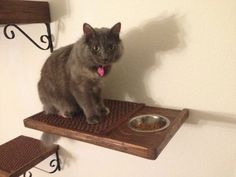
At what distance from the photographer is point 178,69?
28.6 inches

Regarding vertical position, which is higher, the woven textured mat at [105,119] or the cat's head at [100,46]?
the cat's head at [100,46]

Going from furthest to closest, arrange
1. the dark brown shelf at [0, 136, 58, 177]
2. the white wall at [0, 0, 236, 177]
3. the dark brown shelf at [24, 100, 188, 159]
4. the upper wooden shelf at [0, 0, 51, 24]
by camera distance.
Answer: the dark brown shelf at [0, 136, 58, 177]
the upper wooden shelf at [0, 0, 51, 24]
the white wall at [0, 0, 236, 177]
the dark brown shelf at [24, 100, 188, 159]

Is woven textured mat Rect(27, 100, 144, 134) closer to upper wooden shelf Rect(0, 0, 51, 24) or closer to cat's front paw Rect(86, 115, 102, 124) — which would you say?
cat's front paw Rect(86, 115, 102, 124)

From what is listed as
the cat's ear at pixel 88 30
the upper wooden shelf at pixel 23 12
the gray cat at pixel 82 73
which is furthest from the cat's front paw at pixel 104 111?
the upper wooden shelf at pixel 23 12

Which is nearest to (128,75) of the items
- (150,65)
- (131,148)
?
(150,65)

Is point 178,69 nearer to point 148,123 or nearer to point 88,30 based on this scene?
point 148,123

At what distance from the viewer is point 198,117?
2.40 feet

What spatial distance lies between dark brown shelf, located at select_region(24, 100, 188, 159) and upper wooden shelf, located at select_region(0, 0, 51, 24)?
0.31 meters

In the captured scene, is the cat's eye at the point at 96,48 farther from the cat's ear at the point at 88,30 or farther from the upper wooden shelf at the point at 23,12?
the upper wooden shelf at the point at 23,12

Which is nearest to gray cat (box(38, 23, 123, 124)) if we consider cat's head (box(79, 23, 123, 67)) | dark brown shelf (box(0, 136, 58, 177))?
cat's head (box(79, 23, 123, 67))

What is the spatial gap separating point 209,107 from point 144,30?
289 millimetres

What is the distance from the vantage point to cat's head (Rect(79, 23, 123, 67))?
2.05 feet

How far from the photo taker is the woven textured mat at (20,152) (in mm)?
975

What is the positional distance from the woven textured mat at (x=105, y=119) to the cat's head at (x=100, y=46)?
161 mm
